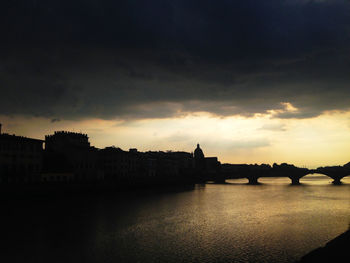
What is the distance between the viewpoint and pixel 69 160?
337ft

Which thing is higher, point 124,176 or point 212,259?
point 124,176

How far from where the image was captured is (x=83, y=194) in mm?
84375

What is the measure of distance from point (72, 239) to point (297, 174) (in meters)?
153

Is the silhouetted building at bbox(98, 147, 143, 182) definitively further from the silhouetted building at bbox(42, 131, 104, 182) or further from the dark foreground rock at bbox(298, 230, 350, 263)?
the dark foreground rock at bbox(298, 230, 350, 263)

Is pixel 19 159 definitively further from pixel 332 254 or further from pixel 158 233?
pixel 332 254

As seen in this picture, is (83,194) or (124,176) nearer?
(83,194)

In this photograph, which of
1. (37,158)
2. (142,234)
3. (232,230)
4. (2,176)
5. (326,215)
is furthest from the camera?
(37,158)

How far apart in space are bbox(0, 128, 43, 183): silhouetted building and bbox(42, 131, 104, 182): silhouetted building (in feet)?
17.6

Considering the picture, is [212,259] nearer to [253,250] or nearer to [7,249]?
[253,250]

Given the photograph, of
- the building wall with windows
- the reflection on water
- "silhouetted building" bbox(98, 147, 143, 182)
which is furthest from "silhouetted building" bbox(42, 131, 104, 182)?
the reflection on water

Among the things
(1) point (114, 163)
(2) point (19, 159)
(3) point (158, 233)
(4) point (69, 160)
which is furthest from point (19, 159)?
(1) point (114, 163)

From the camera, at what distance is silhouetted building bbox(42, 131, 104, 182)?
90938mm

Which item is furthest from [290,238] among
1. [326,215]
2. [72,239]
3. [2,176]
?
[2,176]

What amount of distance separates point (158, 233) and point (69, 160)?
2725 inches
